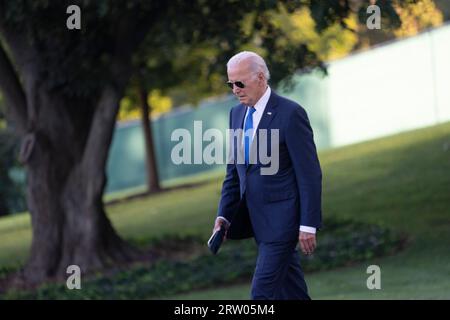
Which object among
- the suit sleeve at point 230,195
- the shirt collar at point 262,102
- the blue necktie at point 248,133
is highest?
the shirt collar at point 262,102

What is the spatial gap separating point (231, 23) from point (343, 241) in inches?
138

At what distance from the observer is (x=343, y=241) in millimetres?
14500

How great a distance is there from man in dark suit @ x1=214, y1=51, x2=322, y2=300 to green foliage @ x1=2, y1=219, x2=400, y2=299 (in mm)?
5216

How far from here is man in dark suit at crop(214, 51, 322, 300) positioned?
21.4ft

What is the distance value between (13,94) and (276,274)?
9069 millimetres

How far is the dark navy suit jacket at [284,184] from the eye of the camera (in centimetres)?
652

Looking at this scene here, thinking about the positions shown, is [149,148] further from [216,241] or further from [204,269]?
[216,241]

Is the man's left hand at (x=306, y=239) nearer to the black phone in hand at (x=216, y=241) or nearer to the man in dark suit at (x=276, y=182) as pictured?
the man in dark suit at (x=276, y=182)

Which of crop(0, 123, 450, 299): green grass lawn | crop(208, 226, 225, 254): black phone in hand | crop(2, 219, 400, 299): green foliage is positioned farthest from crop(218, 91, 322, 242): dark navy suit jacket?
crop(2, 219, 400, 299): green foliage

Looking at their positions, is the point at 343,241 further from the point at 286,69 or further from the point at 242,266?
the point at 286,69

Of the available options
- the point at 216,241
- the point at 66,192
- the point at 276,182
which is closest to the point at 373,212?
the point at 66,192

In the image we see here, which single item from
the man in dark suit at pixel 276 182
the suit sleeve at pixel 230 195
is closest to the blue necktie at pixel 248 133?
the man in dark suit at pixel 276 182

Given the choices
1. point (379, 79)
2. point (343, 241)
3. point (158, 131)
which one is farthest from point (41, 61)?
point (158, 131)

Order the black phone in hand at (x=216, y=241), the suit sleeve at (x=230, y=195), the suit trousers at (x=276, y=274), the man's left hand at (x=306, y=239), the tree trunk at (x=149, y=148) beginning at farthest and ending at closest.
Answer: the tree trunk at (x=149, y=148)
the suit sleeve at (x=230, y=195)
the black phone in hand at (x=216, y=241)
the suit trousers at (x=276, y=274)
the man's left hand at (x=306, y=239)
